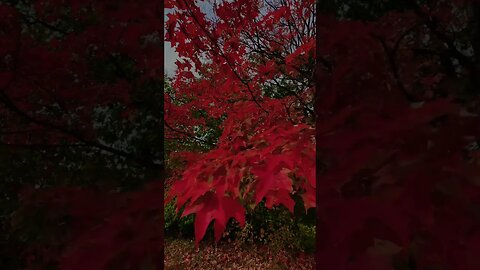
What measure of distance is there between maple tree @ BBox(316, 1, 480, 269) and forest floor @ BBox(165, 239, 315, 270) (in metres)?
2.25

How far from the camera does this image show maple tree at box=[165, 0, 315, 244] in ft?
4.37

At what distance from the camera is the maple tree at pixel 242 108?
1.33 meters

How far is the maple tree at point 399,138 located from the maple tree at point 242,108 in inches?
6.9

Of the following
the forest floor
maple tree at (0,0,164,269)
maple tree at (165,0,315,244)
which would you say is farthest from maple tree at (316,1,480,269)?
the forest floor

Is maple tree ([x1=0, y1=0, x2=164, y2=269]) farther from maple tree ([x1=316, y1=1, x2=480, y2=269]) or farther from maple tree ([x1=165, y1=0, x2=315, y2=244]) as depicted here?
maple tree ([x1=316, y1=1, x2=480, y2=269])

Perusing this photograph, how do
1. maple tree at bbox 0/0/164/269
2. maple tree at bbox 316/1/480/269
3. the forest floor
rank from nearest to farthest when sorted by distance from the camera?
1. maple tree at bbox 316/1/480/269
2. maple tree at bbox 0/0/164/269
3. the forest floor

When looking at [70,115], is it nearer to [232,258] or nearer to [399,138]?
[399,138]

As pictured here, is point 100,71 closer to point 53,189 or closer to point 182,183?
point 53,189

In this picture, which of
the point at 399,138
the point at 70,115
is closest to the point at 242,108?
the point at 70,115

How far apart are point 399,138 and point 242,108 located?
1763mm

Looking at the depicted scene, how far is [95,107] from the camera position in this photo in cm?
232

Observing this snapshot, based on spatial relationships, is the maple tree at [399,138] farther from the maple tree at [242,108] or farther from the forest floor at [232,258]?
the forest floor at [232,258]

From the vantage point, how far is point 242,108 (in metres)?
2.95

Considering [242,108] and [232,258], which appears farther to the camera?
[232,258]
